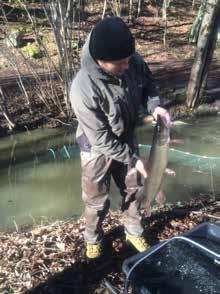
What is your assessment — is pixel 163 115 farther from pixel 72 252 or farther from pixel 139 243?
pixel 72 252

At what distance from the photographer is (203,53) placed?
404 inches

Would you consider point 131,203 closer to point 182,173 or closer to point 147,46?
point 182,173

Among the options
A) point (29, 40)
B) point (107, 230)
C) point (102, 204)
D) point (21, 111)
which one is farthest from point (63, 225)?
point (29, 40)

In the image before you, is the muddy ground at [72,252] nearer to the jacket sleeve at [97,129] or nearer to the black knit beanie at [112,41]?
the jacket sleeve at [97,129]

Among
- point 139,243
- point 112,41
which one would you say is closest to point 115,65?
point 112,41

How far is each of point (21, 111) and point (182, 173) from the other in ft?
14.9

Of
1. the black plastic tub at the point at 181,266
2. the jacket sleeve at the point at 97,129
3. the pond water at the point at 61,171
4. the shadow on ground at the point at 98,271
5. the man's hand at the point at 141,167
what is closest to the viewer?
the black plastic tub at the point at 181,266

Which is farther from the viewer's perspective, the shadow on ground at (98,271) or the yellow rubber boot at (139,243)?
the yellow rubber boot at (139,243)

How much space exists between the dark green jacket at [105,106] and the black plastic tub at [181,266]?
3.53 feet

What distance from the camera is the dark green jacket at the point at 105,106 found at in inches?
145

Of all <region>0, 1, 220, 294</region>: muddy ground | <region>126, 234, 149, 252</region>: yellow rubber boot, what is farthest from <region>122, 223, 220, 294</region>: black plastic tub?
<region>126, 234, 149, 252</region>: yellow rubber boot

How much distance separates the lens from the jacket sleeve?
369 cm

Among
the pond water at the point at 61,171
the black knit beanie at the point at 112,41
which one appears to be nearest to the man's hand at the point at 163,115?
the black knit beanie at the point at 112,41

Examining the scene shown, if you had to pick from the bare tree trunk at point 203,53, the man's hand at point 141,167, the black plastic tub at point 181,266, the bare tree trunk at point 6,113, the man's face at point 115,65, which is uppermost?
the man's face at point 115,65
